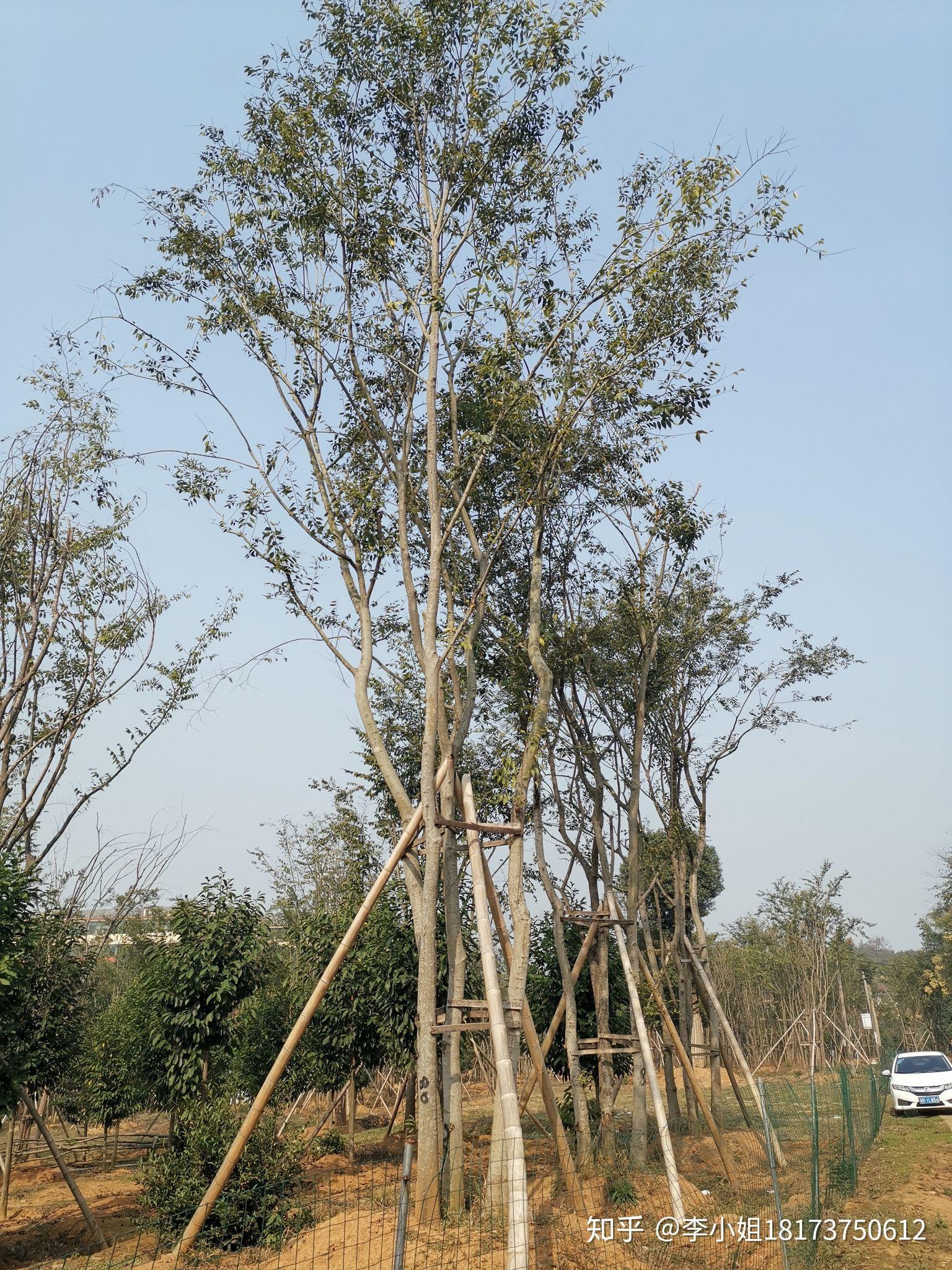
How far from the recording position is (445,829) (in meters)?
10.7

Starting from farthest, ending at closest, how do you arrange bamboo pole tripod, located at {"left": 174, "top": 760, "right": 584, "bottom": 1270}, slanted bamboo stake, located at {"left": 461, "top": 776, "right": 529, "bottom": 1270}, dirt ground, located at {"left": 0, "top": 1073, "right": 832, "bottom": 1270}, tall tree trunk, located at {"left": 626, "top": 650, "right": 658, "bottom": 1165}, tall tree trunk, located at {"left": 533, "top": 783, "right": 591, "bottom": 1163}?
tall tree trunk, located at {"left": 626, "top": 650, "right": 658, "bottom": 1165}
tall tree trunk, located at {"left": 533, "top": 783, "right": 591, "bottom": 1163}
dirt ground, located at {"left": 0, "top": 1073, "right": 832, "bottom": 1270}
bamboo pole tripod, located at {"left": 174, "top": 760, "right": 584, "bottom": 1270}
slanted bamboo stake, located at {"left": 461, "top": 776, "right": 529, "bottom": 1270}

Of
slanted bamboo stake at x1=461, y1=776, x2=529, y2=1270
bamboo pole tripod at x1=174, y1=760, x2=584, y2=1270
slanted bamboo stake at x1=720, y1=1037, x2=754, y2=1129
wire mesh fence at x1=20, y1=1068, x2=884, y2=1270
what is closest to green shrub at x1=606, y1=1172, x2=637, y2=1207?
wire mesh fence at x1=20, y1=1068, x2=884, y2=1270

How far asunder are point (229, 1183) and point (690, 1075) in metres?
6.87

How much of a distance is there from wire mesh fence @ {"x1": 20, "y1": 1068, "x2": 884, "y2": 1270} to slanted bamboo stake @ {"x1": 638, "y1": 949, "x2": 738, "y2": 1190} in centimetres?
27

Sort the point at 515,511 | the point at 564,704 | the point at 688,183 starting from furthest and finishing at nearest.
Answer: the point at 564,704
the point at 515,511
the point at 688,183

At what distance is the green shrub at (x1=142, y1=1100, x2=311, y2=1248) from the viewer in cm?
920

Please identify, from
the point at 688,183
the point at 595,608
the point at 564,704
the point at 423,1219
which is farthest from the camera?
the point at 595,608

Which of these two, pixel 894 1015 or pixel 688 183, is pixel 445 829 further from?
pixel 894 1015

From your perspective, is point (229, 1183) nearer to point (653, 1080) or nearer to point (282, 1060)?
point (282, 1060)

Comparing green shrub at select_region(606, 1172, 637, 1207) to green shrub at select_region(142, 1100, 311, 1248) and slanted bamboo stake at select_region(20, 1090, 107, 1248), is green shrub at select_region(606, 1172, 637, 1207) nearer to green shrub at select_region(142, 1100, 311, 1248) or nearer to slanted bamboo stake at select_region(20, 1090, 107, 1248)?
green shrub at select_region(142, 1100, 311, 1248)

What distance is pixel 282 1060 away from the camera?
8.17 metres

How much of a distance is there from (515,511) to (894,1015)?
40.8 metres

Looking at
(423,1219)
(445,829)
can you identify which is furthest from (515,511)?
(423,1219)

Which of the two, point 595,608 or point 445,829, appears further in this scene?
point 595,608
